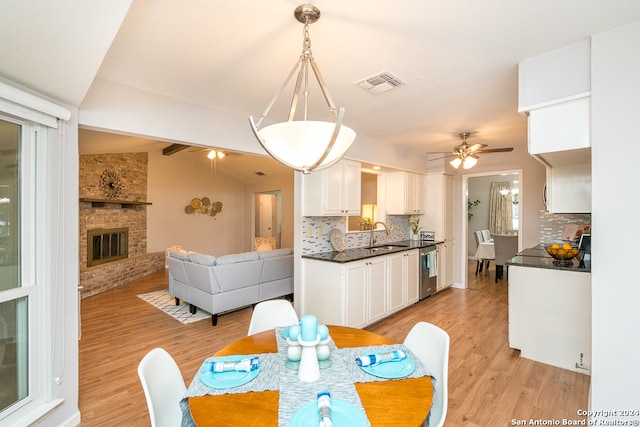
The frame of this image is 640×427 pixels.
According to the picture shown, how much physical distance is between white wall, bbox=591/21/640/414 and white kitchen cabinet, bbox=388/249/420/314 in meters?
2.40

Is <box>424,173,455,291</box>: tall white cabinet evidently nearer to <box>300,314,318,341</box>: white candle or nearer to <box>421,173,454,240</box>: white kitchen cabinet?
<box>421,173,454,240</box>: white kitchen cabinet

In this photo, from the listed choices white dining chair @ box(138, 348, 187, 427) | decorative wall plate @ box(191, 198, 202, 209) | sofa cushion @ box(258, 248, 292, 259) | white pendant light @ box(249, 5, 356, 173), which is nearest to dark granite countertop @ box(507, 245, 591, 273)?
white pendant light @ box(249, 5, 356, 173)

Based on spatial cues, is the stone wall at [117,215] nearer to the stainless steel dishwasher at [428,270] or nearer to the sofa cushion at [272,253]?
the sofa cushion at [272,253]

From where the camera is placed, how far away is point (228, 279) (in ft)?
13.3

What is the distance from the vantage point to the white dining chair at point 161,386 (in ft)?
4.15

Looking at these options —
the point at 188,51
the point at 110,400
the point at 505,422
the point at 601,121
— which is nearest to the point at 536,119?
the point at 601,121

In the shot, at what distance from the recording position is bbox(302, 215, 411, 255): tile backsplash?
3.93 metres

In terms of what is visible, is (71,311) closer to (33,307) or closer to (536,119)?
(33,307)

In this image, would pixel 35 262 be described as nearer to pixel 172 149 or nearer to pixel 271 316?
pixel 271 316

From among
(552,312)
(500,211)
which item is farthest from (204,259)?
(500,211)

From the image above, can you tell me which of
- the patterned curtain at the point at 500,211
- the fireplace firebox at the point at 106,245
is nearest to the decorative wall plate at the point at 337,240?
the fireplace firebox at the point at 106,245

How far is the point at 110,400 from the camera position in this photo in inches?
91.8

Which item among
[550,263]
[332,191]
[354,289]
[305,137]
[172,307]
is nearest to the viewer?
[305,137]

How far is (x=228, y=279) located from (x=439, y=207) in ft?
12.4
